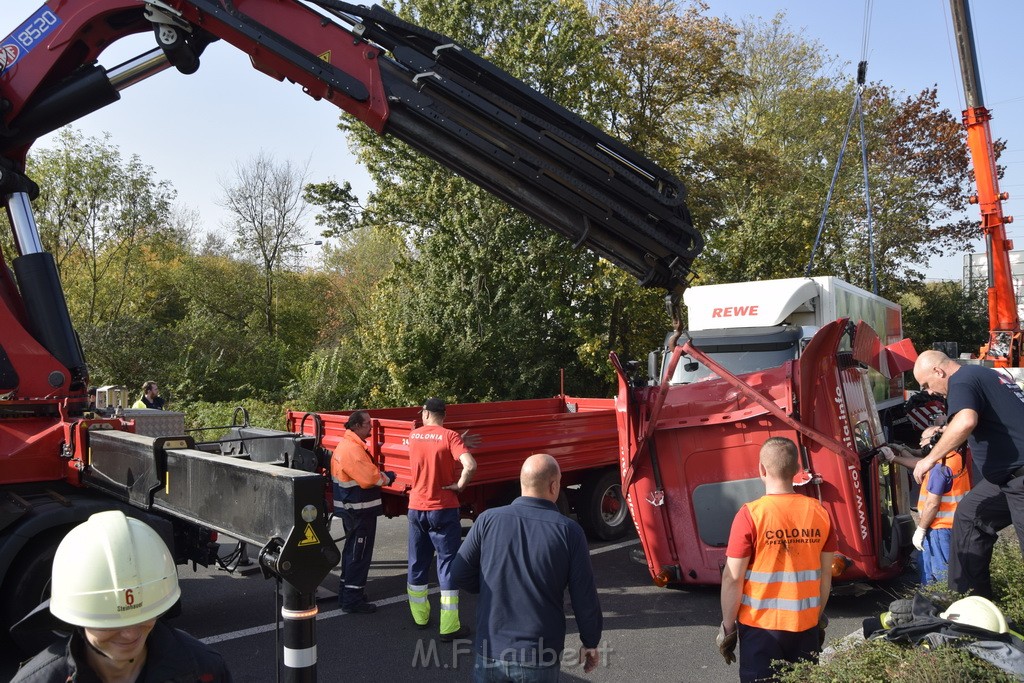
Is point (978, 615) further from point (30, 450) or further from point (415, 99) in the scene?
point (30, 450)

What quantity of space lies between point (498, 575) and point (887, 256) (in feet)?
91.4

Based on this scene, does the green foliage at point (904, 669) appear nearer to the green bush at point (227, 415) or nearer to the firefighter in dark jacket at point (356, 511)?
the firefighter in dark jacket at point (356, 511)

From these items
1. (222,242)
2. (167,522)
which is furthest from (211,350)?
(167,522)

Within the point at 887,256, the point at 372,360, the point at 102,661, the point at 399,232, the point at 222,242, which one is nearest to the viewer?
the point at 102,661

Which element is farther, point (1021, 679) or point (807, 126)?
point (807, 126)

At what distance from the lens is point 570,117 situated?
5387 millimetres

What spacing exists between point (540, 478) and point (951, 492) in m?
3.86

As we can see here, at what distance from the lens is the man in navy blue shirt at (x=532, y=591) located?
131 inches

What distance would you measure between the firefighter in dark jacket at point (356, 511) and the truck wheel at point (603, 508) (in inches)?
118

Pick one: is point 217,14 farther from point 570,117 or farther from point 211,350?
point 211,350

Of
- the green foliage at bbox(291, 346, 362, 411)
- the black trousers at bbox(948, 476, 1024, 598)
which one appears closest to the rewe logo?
the black trousers at bbox(948, 476, 1024, 598)

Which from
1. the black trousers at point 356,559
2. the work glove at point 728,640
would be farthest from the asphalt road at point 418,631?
the work glove at point 728,640

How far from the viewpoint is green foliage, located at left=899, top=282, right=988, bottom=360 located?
2795 centimetres

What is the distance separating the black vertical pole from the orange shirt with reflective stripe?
1.91 meters
